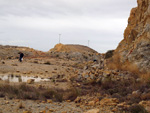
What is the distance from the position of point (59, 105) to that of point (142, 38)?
8.06 metres

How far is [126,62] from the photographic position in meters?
13.0

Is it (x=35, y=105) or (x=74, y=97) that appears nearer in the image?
(x=35, y=105)

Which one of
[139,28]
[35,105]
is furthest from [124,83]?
[139,28]

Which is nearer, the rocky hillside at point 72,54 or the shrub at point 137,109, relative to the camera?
the shrub at point 137,109

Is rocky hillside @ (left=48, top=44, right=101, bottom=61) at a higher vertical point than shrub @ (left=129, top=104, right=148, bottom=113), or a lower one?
higher

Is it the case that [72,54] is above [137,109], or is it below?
above

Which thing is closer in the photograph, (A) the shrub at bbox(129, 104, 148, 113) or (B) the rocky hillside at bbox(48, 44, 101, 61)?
(A) the shrub at bbox(129, 104, 148, 113)

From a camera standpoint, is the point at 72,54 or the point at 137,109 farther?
the point at 72,54

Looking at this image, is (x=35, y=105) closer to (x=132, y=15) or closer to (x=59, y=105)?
(x=59, y=105)

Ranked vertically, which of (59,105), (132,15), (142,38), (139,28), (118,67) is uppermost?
(132,15)

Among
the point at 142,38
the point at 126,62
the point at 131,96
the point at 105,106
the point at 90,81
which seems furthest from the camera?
the point at 126,62

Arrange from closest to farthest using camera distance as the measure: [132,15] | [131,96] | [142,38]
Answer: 1. [131,96]
2. [142,38]
3. [132,15]

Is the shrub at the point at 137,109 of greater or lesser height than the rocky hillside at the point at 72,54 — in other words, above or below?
below

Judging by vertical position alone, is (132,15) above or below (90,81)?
above
